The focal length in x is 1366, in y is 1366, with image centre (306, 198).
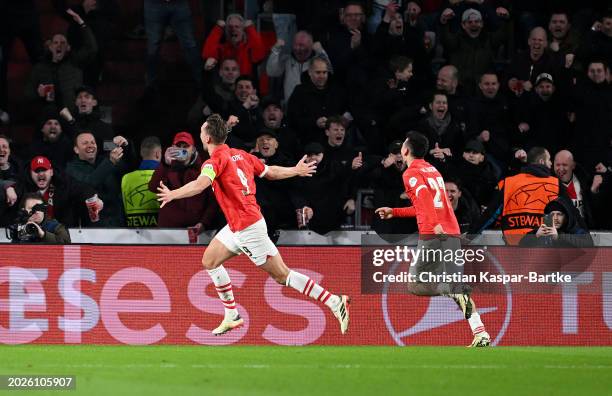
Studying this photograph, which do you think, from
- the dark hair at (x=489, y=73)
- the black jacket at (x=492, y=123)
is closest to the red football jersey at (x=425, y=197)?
the black jacket at (x=492, y=123)

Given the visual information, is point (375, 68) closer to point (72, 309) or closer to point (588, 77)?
point (588, 77)

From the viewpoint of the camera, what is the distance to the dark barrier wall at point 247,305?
46.3ft

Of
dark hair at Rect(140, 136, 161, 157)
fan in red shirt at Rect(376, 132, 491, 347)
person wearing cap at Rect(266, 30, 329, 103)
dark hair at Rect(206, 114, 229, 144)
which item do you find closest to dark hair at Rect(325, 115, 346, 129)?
person wearing cap at Rect(266, 30, 329, 103)

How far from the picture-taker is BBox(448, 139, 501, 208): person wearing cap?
52.5 feet

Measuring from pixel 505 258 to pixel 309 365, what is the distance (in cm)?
364

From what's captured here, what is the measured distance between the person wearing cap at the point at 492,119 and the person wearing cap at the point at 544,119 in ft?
0.58

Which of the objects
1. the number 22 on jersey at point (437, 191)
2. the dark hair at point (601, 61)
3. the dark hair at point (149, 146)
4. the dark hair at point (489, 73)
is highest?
the dark hair at point (601, 61)

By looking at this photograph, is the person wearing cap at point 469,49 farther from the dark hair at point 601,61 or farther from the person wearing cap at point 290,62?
the person wearing cap at point 290,62

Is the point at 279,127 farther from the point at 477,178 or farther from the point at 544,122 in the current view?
the point at 544,122

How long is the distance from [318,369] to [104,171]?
5566mm

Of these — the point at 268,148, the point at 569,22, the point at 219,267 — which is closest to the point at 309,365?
the point at 219,267

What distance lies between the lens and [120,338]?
1415 centimetres

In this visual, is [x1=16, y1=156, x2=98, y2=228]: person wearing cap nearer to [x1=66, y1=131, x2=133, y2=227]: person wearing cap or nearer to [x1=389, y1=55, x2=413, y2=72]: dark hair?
[x1=66, y1=131, x2=133, y2=227]: person wearing cap

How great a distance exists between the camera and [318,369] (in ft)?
36.8
